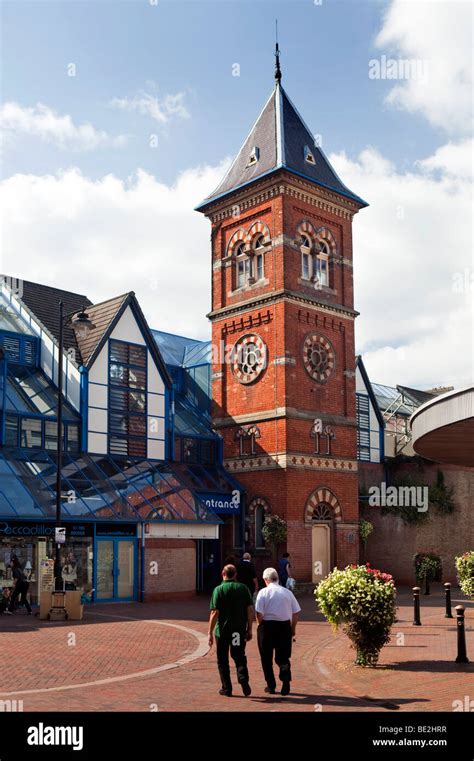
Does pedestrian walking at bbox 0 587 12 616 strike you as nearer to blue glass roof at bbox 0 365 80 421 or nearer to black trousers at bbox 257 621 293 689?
blue glass roof at bbox 0 365 80 421

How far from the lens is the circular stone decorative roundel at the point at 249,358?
118 ft

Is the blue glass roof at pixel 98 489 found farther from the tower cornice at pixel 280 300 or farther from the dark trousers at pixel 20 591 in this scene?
the tower cornice at pixel 280 300

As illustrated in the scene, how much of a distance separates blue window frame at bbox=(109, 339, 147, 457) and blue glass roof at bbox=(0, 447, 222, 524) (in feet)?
2.97

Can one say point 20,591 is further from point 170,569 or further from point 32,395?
point 32,395

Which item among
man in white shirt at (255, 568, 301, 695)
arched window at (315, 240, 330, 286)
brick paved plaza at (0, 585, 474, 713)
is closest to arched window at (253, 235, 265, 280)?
arched window at (315, 240, 330, 286)

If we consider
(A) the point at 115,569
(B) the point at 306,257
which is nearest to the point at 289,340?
(B) the point at 306,257

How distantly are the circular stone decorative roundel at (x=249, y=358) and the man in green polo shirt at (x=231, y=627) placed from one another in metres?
24.7

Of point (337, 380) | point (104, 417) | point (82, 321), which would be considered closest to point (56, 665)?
point (82, 321)

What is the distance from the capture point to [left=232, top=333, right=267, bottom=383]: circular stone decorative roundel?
36000 millimetres

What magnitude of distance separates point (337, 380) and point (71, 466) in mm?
13303

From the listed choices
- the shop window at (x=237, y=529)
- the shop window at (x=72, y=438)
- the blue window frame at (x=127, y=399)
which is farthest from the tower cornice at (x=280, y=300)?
the shop window at (x=72, y=438)

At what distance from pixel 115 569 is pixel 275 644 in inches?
713
